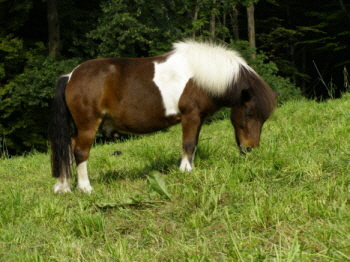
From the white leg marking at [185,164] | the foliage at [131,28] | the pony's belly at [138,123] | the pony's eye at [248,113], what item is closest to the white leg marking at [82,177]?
the pony's belly at [138,123]

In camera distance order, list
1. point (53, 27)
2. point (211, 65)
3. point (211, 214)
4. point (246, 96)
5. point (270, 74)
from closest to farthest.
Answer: point (211, 214) < point (211, 65) < point (246, 96) < point (270, 74) < point (53, 27)

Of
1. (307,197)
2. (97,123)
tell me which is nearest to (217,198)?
(307,197)

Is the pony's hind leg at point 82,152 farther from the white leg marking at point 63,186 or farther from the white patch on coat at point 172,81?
the white patch on coat at point 172,81

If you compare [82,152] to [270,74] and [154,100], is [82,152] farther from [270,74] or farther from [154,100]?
[270,74]

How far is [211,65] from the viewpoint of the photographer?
14.1 feet

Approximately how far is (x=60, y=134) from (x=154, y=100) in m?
1.18

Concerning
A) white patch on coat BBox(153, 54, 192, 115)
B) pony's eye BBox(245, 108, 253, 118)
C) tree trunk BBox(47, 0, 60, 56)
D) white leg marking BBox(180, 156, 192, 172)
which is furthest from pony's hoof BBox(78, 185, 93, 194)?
tree trunk BBox(47, 0, 60, 56)

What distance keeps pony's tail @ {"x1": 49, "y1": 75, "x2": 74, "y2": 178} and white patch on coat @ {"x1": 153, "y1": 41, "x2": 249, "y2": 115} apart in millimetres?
1133

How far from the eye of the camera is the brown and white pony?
4297mm

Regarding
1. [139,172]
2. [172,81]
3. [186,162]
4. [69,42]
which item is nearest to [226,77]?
[172,81]

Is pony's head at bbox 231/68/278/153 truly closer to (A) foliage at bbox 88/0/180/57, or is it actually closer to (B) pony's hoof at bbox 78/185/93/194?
(B) pony's hoof at bbox 78/185/93/194

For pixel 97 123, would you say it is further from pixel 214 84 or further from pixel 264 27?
pixel 264 27

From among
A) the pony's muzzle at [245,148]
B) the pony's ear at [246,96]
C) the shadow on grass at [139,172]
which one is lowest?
the shadow on grass at [139,172]

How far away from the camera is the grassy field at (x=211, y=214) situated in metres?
2.25
